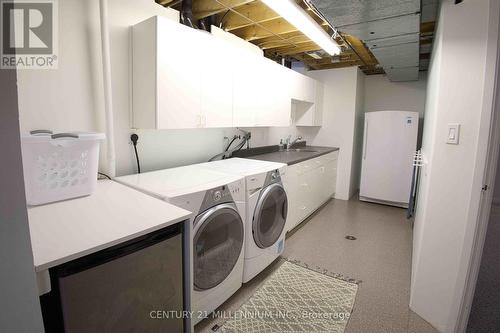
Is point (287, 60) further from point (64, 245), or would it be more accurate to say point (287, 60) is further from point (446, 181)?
point (64, 245)

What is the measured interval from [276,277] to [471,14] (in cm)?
229

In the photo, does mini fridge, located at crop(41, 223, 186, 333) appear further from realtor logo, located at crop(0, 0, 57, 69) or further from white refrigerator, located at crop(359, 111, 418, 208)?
white refrigerator, located at crop(359, 111, 418, 208)

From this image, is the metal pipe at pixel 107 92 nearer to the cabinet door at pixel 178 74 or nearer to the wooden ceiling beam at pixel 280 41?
the cabinet door at pixel 178 74

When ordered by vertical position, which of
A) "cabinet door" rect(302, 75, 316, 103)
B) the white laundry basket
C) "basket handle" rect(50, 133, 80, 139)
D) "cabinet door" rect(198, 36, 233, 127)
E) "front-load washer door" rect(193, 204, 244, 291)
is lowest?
"front-load washer door" rect(193, 204, 244, 291)

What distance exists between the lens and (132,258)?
1062 mm

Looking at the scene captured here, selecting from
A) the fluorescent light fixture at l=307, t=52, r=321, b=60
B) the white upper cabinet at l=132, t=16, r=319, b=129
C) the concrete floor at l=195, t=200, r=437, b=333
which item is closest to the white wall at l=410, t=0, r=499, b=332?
the concrete floor at l=195, t=200, r=437, b=333

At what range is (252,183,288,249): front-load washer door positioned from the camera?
212 cm

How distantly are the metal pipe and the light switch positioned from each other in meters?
2.22

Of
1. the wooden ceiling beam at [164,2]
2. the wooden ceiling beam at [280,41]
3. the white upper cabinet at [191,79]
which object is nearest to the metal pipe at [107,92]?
the white upper cabinet at [191,79]

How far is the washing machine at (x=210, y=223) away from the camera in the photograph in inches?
61.4

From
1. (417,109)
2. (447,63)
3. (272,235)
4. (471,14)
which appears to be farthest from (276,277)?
(417,109)

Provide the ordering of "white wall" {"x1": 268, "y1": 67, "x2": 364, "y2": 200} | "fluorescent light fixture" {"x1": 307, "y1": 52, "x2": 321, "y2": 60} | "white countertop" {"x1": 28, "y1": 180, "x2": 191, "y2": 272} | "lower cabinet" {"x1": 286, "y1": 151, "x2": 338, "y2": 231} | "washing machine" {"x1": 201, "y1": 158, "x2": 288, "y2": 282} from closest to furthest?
1. "white countertop" {"x1": 28, "y1": 180, "x2": 191, "y2": 272}
2. "washing machine" {"x1": 201, "y1": 158, "x2": 288, "y2": 282}
3. "lower cabinet" {"x1": 286, "y1": 151, "x2": 338, "y2": 231}
4. "fluorescent light fixture" {"x1": 307, "y1": 52, "x2": 321, "y2": 60}
5. "white wall" {"x1": 268, "y1": 67, "x2": 364, "y2": 200}

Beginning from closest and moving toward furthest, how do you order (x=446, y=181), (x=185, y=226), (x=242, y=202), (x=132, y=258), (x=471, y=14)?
(x=132, y=258) < (x=185, y=226) < (x=471, y=14) < (x=446, y=181) < (x=242, y=202)

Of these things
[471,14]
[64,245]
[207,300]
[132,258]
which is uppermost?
[471,14]
